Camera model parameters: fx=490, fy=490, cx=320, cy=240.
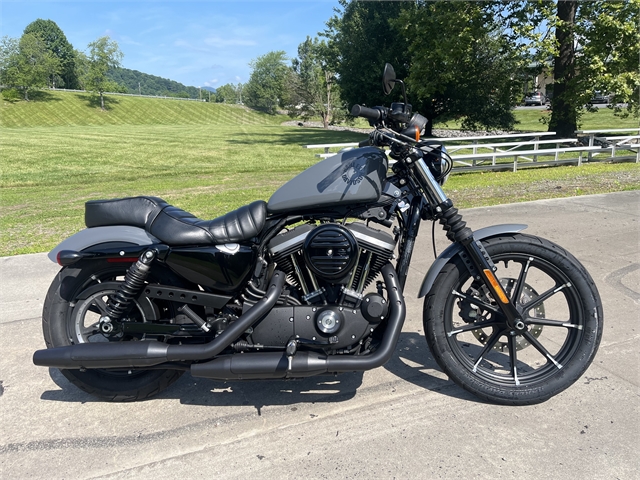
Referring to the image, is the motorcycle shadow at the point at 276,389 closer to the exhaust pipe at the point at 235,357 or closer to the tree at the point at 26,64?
the exhaust pipe at the point at 235,357

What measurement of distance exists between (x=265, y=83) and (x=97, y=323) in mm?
98511

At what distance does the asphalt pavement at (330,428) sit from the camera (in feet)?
7.98

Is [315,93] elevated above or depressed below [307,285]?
above

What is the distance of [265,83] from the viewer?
96000mm

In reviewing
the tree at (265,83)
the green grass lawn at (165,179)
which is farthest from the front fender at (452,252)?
the tree at (265,83)

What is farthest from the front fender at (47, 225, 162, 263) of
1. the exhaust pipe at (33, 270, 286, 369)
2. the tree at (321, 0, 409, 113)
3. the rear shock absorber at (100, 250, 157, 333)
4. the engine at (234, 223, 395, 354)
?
the tree at (321, 0, 409, 113)

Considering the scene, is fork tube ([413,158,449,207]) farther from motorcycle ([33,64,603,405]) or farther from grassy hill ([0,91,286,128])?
grassy hill ([0,91,286,128])

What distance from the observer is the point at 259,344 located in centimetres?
283

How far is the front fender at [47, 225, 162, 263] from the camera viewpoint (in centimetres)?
286

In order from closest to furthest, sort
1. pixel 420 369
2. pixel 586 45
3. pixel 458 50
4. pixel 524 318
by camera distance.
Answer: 1. pixel 524 318
2. pixel 420 369
3. pixel 586 45
4. pixel 458 50

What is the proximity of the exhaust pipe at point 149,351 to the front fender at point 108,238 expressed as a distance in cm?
56

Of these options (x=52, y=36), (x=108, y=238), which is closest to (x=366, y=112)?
(x=108, y=238)

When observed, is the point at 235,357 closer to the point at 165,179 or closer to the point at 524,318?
the point at 524,318

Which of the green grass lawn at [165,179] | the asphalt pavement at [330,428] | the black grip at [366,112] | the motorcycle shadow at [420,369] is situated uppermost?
the black grip at [366,112]
